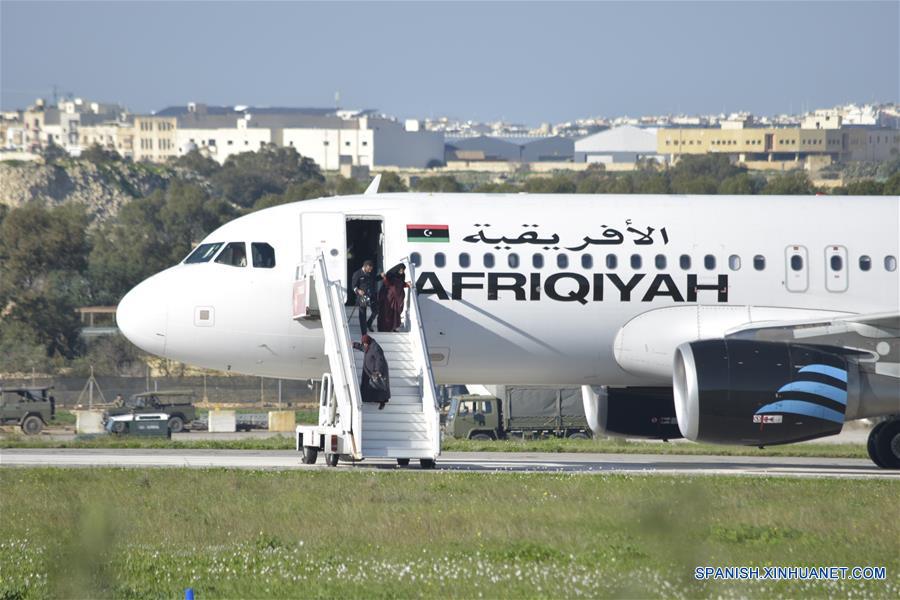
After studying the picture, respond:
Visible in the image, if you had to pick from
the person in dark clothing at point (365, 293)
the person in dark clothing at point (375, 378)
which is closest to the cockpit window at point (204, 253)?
the person in dark clothing at point (365, 293)

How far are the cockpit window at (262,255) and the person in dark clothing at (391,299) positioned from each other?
2.42 m

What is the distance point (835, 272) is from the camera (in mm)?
29109

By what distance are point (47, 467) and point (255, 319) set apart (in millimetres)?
4702

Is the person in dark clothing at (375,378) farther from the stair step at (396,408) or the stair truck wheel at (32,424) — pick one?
the stair truck wheel at (32,424)

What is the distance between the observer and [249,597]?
14.9 meters

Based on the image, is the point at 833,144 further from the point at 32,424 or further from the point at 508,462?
the point at 508,462

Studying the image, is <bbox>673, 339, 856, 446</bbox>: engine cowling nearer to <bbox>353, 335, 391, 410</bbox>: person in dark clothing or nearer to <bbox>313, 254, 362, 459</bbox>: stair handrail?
<bbox>353, 335, 391, 410</bbox>: person in dark clothing

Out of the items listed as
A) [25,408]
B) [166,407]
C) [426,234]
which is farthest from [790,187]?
[426,234]

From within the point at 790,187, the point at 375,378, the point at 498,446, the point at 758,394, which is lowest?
the point at 498,446

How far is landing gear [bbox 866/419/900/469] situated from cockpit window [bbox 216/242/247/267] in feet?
41.3

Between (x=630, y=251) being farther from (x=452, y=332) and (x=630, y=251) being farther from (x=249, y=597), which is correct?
(x=249, y=597)

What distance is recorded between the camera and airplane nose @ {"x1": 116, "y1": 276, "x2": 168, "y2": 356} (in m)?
28.5

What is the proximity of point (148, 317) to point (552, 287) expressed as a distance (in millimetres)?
7587

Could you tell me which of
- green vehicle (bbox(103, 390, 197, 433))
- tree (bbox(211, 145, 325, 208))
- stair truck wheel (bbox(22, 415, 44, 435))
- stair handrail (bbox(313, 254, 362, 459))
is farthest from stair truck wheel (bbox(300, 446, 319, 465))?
tree (bbox(211, 145, 325, 208))
